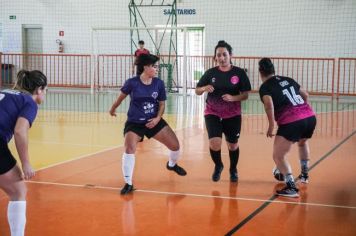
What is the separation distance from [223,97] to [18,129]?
3.39 metres

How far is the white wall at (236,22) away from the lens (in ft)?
72.5

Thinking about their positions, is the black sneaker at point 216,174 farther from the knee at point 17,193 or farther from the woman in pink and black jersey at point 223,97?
the knee at point 17,193

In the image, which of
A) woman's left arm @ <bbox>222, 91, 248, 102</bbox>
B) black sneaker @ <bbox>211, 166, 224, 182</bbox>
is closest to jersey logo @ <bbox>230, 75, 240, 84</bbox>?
woman's left arm @ <bbox>222, 91, 248, 102</bbox>

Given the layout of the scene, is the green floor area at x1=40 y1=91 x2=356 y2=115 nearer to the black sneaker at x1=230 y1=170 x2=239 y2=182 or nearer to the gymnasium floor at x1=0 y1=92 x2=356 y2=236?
the gymnasium floor at x1=0 y1=92 x2=356 y2=236

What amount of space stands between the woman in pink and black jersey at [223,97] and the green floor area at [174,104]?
8203mm

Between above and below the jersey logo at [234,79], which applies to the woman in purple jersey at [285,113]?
below

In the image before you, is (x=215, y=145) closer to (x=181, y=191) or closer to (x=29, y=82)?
(x=181, y=191)

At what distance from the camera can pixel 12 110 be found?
4.12 m

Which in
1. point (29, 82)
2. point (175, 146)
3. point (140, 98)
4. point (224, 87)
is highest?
point (29, 82)

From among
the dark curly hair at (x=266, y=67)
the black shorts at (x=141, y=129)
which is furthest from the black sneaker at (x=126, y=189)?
the dark curly hair at (x=266, y=67)

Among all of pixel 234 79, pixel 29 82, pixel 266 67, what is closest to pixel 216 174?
pixel 234 79

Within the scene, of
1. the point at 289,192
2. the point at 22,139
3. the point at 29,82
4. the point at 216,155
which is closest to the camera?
the point at 22,139

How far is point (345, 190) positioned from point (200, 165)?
2.37 m

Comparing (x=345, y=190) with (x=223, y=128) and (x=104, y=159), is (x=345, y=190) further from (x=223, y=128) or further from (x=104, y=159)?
(x=104, y=159)
